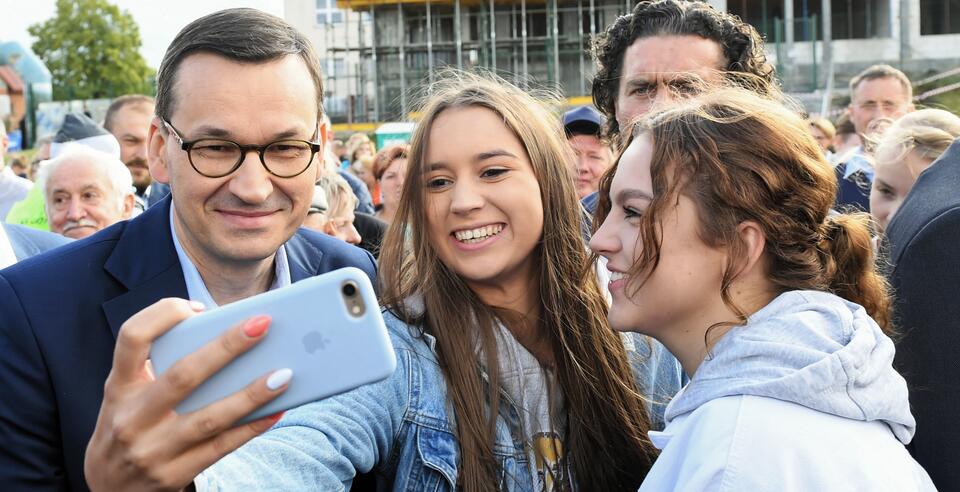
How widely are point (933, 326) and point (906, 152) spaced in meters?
2.26

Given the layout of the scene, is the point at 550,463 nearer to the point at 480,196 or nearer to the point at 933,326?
the point at 480,196

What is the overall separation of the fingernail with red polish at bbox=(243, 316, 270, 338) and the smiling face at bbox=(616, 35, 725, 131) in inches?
105

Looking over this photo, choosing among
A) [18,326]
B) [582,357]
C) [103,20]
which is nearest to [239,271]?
[18,326]

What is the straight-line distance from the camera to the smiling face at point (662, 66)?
3.98 metres

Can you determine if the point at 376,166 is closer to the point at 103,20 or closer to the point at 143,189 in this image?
the point at 143,189

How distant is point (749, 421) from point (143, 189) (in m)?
6.84

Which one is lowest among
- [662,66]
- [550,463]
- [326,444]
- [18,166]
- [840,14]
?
[550,463]

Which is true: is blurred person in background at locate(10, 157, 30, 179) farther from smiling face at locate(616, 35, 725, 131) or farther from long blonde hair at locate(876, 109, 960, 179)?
long blonde hair at locate(876, 109, 960, 179)

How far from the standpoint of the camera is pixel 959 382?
2496 millimetres

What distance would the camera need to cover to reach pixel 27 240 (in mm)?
4266

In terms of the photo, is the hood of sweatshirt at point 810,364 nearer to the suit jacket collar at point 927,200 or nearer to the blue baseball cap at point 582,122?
the suit jacket collar at point 927,200

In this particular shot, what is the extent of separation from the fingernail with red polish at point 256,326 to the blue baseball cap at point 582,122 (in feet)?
15.7

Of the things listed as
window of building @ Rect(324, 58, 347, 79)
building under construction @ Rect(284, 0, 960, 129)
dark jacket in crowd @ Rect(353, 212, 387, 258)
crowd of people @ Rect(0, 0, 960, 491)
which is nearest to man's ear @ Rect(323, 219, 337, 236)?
dark jacket in crowd @ Rect(353, 212, 387, 258)

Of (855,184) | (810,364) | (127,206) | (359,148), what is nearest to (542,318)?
(810,364)
